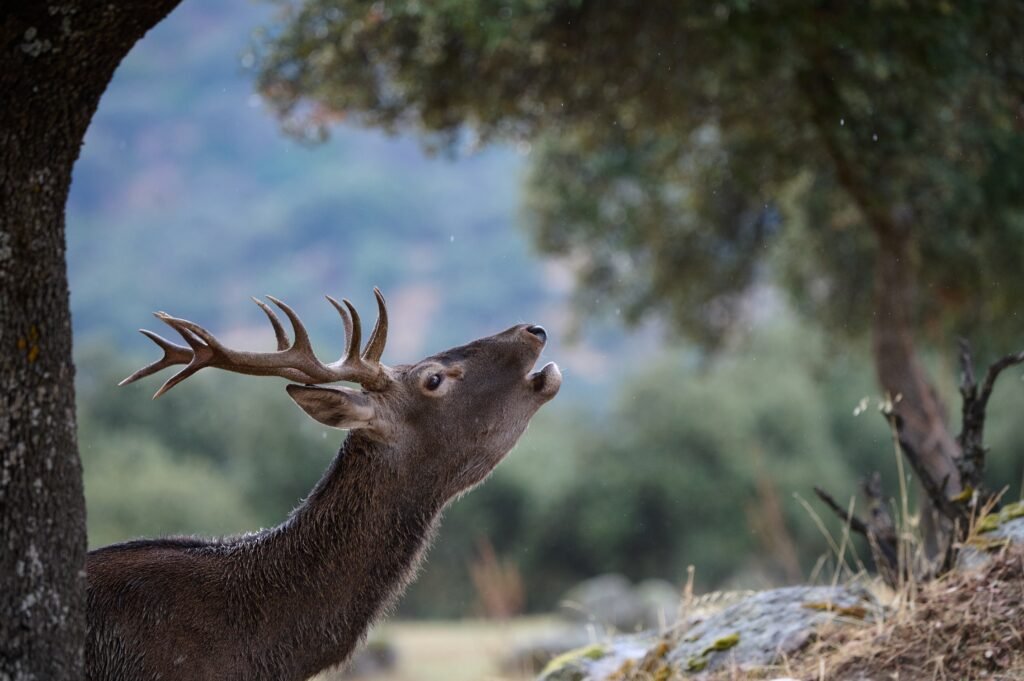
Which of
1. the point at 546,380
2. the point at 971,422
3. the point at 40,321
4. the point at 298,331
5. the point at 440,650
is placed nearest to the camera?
the point at 40,321

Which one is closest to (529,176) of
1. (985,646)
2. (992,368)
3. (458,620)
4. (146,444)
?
(992,368)

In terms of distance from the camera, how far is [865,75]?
900 cm

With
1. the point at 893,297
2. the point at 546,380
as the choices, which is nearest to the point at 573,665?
the point at 546,380

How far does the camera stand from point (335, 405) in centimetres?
477

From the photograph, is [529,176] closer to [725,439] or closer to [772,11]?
[772,11]

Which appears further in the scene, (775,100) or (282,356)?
(775,100)

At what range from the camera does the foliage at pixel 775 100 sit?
8031mm

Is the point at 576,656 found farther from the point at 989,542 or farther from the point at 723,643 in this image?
the point at 989,542

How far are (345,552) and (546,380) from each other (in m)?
1.20

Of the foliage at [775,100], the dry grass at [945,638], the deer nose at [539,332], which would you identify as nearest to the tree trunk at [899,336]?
the foliage at [775,100]

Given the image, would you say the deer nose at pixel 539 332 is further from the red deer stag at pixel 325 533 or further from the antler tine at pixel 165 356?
the antler tine at pixel 165 356

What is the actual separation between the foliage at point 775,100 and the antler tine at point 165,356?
3.54m

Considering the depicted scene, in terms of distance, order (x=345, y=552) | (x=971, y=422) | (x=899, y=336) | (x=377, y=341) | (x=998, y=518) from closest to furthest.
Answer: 1. (x=345, y=552)
2. (x=377, y=341)
3. (x=998, y=518)
4. (x=971, y=422)
5. (x=899, y=336)

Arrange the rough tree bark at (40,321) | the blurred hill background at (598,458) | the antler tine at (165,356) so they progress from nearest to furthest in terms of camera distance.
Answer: the rough tree bark at (40,321)
the antler tine at (165,356)
the blurred hill background at (598,458)
